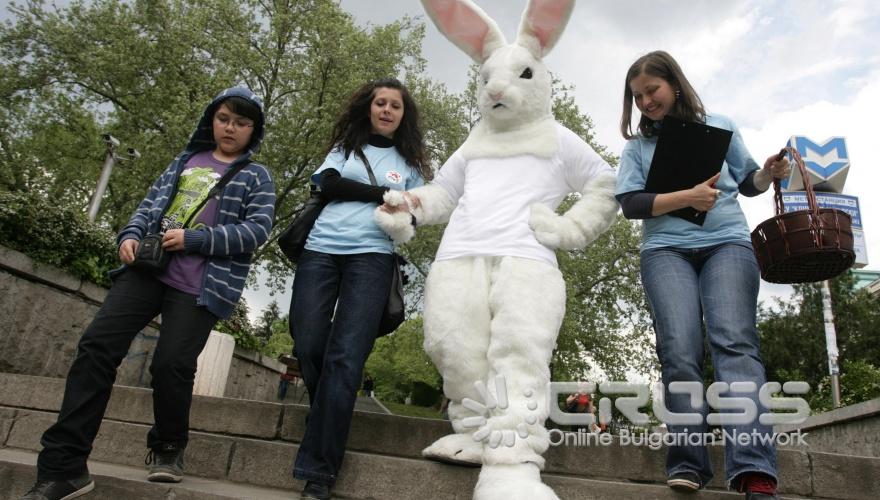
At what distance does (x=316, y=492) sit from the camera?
8.76 feet

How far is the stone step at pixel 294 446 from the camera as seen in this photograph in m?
3.17

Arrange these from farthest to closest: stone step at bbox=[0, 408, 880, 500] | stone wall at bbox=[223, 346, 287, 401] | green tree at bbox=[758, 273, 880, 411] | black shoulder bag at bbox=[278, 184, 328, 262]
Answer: green tree at bbox=[758, 273, 880, 411]
stone wall at bbox=[223, 346, 287, 401]
black shoulder bag at bbox=[278, 184, 328, 262]
stone step at bbox=[0, 408, 880, 500]

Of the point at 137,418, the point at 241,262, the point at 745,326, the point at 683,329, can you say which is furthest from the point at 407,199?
the point at 137,418

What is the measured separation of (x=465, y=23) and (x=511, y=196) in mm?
1136

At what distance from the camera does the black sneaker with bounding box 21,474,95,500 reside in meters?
2.29

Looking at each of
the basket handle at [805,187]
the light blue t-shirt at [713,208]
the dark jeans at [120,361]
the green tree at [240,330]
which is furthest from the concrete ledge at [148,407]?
the green tree at [240,330]

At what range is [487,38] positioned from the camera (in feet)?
11.4

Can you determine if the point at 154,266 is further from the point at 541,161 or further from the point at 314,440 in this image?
the point at 541,161

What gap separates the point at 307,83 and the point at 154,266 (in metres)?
12.8

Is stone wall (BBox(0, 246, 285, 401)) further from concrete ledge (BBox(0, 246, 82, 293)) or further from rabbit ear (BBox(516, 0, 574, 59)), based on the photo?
rabbit ear (BBox(516, 0, 574, 59))

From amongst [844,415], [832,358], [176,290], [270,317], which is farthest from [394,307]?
[270,317]

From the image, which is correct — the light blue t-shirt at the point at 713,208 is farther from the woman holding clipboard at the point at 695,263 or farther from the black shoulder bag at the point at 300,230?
the black shoulder bag at the point at 300,230

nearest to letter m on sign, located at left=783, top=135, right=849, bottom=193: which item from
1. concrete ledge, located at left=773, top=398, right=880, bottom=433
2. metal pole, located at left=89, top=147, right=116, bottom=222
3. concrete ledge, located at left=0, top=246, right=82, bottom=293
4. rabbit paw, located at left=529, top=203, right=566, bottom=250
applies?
concrete ledge, located at left=773, top=398, right=880, bottom=433

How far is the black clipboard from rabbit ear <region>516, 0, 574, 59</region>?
0.87 metres
